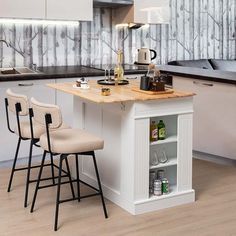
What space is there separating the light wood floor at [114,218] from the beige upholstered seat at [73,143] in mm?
547

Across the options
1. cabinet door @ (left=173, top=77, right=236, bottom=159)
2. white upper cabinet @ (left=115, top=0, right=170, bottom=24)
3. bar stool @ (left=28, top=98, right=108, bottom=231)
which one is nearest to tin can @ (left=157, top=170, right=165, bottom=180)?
bar stool @ (left=28, top=98, right=108, bottom=231)

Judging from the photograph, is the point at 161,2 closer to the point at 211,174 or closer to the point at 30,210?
the point at 211,174

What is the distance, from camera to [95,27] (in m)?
6.21

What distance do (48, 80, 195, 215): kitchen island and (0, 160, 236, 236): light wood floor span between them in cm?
11

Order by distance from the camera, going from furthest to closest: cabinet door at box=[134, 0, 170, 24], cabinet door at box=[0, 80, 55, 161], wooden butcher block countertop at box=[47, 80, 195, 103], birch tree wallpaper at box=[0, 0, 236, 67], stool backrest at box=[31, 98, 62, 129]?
cabinet door at box=[134, 0, 170, 24]
birch tree wallpaper at box=[0, 0, 236, 67]
cabinet door at box=[0, 80, 55, 161]
wooden butcher block countertop at box=[47, 80, 195, 103]
stool backrest at box=[31, 98, 62, 129]

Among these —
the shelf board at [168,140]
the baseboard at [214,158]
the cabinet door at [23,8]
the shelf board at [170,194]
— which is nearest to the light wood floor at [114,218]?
the shelf board at [170,194]

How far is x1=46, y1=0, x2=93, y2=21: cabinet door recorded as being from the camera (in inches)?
214

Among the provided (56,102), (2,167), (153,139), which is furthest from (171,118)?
(2,167)

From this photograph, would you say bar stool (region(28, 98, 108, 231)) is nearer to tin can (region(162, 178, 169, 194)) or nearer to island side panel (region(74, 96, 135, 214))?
island side panel (region(74, 96, 135, 214))

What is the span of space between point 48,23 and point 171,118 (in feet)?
7.63

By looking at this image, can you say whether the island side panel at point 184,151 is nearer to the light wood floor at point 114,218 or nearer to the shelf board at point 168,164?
the shelf board at point 168,164

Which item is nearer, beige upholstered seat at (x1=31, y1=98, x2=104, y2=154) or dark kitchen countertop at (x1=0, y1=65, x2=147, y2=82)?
beige upholstered seat at (x1=31, y1=98, x2=104, y2=154)

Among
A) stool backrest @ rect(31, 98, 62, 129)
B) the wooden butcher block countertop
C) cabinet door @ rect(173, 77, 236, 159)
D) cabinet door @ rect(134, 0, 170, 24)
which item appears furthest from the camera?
cabinet door @ rect(134, 0, 170, 24)

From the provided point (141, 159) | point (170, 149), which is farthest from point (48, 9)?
point (141, 159)
